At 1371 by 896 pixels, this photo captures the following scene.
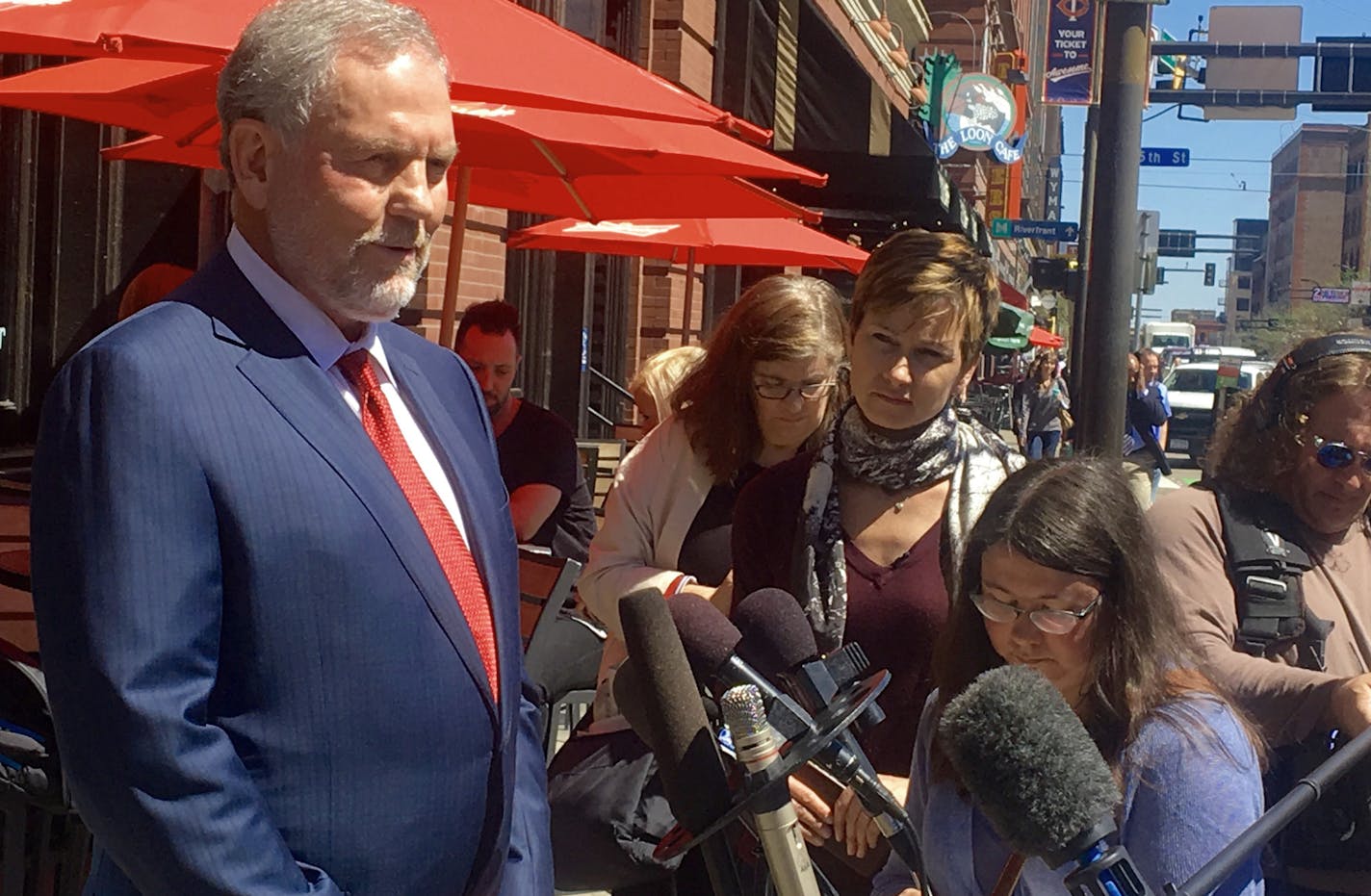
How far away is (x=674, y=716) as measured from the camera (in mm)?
1736

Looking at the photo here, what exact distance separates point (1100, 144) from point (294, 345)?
16.9 ft

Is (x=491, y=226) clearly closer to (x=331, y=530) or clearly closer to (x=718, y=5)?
(x=718, y=5)

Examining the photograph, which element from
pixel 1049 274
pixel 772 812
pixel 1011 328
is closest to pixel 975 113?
pixel 1011 328

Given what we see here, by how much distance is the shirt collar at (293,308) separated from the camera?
2137 millimetres

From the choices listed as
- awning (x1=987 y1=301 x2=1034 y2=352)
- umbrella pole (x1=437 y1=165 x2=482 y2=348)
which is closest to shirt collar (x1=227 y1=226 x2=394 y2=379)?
umbrella pole (x1=437 y1=165 x2=482 y2=348)

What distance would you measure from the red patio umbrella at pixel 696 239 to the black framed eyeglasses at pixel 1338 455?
5638 mm

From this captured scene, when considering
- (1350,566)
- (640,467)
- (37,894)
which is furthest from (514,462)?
(1350,566)

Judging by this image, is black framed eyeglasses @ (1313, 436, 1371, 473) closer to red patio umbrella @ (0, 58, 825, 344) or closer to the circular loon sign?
red patio umbrella @ (0, 58, 825, 344)

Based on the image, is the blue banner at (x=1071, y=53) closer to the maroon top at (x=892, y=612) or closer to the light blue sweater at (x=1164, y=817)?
the maroon top at (x=892, y=612)

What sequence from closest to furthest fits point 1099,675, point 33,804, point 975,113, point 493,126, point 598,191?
1. point 1099,675
2. point 33,804
3. point 493,126
4. point 598,191
5. point 975,113

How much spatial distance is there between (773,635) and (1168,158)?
4411 cm

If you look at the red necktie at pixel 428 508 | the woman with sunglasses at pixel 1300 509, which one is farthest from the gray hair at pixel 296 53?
the woman with sunglasses at pixel 1300 509

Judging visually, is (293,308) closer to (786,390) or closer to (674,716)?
(674,716)

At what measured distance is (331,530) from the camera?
1.97 metres
